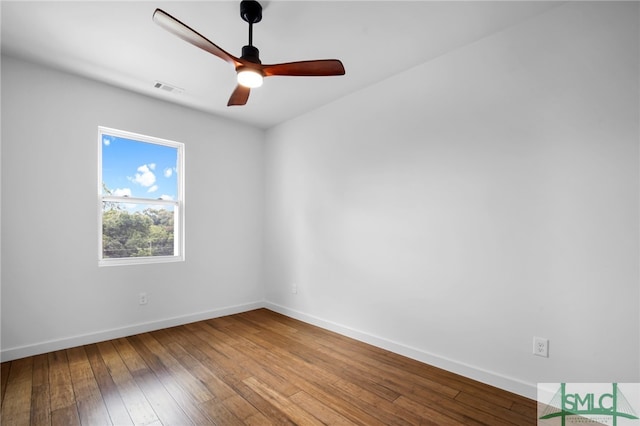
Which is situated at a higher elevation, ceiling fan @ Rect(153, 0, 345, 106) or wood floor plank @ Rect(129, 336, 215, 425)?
ceiling fan @ Rect(153, 0, 345, 106)

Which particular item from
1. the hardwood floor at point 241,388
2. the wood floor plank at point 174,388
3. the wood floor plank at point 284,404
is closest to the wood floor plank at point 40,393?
Answer: the hardwood floor at point 241,388

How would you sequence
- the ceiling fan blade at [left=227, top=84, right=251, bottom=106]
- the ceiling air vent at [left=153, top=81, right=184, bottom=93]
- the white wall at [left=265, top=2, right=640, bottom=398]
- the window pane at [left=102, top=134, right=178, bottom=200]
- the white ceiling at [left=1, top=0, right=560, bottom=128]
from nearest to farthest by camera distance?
1. the white wall at [left=265, top=2, right=640, bottom=398]
2. the white ceiling at [left=1, top=0, right=560, bottom=128]
3. the ceiling fan blade at [left=227, top=84, right=251, bottom=106]
4. the ceiling air vent at [left=153, top=81, right=184, bottom=93]
5. the window pane at [left=102, top=134, right=178, bottom=200]

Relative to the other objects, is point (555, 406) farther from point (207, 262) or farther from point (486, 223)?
point (207, 262)

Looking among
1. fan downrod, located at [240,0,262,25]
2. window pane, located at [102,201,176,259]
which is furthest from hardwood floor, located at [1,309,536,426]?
fan downrod, located at [240,0,262,25]

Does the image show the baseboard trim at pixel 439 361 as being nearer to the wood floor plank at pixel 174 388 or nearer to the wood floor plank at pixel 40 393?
the wood floor plank at pixel 174 388

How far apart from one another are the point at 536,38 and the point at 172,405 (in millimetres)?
3575

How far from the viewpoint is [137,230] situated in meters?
3.47

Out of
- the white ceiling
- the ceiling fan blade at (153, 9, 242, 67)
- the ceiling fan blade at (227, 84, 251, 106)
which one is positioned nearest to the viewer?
the ceiling fan blade at (153, 9, 242, 67)

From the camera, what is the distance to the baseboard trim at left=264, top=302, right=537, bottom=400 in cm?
214

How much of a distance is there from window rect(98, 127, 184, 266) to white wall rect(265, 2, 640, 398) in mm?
2004

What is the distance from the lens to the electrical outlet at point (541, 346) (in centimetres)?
205

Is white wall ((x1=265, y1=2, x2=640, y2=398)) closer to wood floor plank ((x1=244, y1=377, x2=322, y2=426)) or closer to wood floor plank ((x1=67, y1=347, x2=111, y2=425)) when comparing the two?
wood floor plank ((x1=244, y1=377, x2=322, y2=426))

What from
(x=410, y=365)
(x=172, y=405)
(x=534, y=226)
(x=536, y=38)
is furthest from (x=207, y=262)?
(x=536, y=38)

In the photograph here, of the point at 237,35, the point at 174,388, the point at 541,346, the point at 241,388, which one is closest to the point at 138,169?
the point at 237,35
